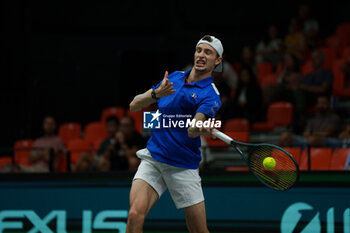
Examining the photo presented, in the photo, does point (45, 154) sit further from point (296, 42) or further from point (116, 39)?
point (296, 42)

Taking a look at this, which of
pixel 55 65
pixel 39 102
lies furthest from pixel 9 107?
pixel 55 65

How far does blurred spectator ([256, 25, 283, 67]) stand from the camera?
37.7 feet

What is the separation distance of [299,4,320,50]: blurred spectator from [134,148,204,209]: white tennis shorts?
22.5 ft

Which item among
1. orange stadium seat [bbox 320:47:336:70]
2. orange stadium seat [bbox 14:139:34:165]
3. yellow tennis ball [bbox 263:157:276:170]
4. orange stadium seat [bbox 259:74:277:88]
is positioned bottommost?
orange stadium seat [bbox 14:139:34:165]

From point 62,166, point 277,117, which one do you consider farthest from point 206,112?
point 277,117

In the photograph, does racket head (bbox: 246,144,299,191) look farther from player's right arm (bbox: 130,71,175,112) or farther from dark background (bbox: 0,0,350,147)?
dark background (bbox: 0,0,350,147)

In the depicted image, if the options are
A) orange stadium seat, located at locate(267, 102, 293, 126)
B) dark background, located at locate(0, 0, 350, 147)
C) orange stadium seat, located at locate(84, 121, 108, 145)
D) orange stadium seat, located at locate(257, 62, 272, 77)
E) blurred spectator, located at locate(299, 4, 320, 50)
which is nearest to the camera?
orange stadium seat, located at locate(267, 102, 293, 126)

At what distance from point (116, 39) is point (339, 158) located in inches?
271

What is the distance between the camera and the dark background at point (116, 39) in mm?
12125

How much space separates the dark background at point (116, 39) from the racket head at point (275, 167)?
7074 mm

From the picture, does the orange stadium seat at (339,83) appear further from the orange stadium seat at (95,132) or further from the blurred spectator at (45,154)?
the blurred spectator at (45,154)

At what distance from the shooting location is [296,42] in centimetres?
1132

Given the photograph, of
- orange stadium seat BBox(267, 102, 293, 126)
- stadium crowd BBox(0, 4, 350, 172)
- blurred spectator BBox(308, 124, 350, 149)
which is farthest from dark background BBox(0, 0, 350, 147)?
blurred spectator BBox(308, 124, 350, 149)

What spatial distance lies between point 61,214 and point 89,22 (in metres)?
6.87
